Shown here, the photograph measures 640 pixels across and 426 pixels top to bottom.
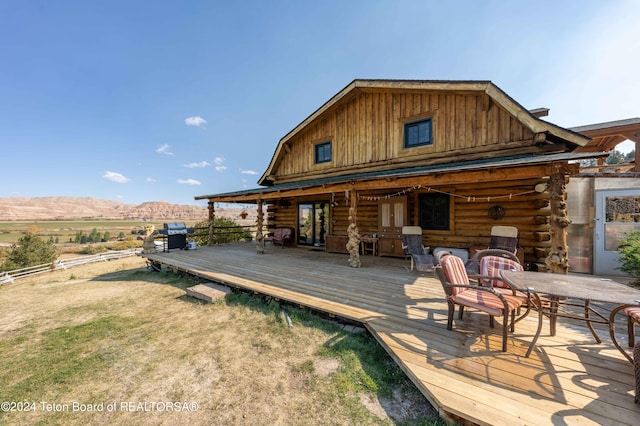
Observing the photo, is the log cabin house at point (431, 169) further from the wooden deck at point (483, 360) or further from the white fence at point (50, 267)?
the white fence at point (50, 267)

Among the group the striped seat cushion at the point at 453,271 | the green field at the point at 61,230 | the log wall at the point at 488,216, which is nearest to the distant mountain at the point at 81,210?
the green field at the point at 61,230

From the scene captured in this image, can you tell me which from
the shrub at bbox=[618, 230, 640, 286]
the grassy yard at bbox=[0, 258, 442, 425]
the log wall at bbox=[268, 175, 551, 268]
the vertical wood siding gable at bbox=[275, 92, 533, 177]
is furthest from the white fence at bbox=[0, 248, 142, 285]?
the shrub at bbox=[618, 230, 640, 286]

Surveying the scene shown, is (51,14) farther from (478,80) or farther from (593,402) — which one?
(593,402)

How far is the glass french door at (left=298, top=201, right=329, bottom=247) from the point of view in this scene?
11234mm

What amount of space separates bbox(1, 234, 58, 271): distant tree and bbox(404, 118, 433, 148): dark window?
34136 millimetres

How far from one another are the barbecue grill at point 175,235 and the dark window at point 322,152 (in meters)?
7.72

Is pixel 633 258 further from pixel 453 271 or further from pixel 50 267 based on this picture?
pixel 50 267

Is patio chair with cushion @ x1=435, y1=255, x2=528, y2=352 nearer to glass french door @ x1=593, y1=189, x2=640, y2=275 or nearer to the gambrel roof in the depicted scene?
the gambrel roof

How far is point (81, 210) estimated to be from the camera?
155 meters

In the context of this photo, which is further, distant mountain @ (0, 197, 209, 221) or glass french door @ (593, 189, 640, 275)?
distant mountain @ (0, 197, 209, 221)

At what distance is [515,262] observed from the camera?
4.16 metres

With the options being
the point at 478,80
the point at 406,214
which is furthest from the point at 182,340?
the point at 478,80

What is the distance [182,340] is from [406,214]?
767cm

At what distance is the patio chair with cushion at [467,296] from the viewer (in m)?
3.07
